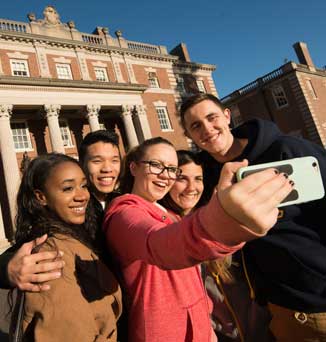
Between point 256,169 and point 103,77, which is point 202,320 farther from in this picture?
point 103,77

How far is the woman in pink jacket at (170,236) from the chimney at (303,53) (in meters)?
36.3

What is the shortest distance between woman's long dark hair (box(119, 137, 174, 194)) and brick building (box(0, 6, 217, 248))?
541 inches

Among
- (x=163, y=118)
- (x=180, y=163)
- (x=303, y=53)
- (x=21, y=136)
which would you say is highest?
(x=303, y=53)

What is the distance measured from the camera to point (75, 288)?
158cm

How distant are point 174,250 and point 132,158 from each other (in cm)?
147

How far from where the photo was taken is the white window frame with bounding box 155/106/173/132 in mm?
24000

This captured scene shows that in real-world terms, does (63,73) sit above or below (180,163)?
above

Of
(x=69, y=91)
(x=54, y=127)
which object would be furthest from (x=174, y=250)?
(x=69, y=91)

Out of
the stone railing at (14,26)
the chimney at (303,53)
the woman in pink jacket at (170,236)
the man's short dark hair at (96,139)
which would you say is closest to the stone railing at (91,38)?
the stone railing at (14,26)

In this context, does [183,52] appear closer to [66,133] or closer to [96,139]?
[66,133]

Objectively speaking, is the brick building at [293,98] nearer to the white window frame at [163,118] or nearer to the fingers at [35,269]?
the white window frame at [163,118]

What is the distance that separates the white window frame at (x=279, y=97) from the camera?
29341mm

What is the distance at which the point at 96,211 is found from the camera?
8.31ft

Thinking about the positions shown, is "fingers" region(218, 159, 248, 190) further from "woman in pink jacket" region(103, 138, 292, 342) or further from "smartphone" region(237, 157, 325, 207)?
"smartphone" region(237, 157, 325, 207)
